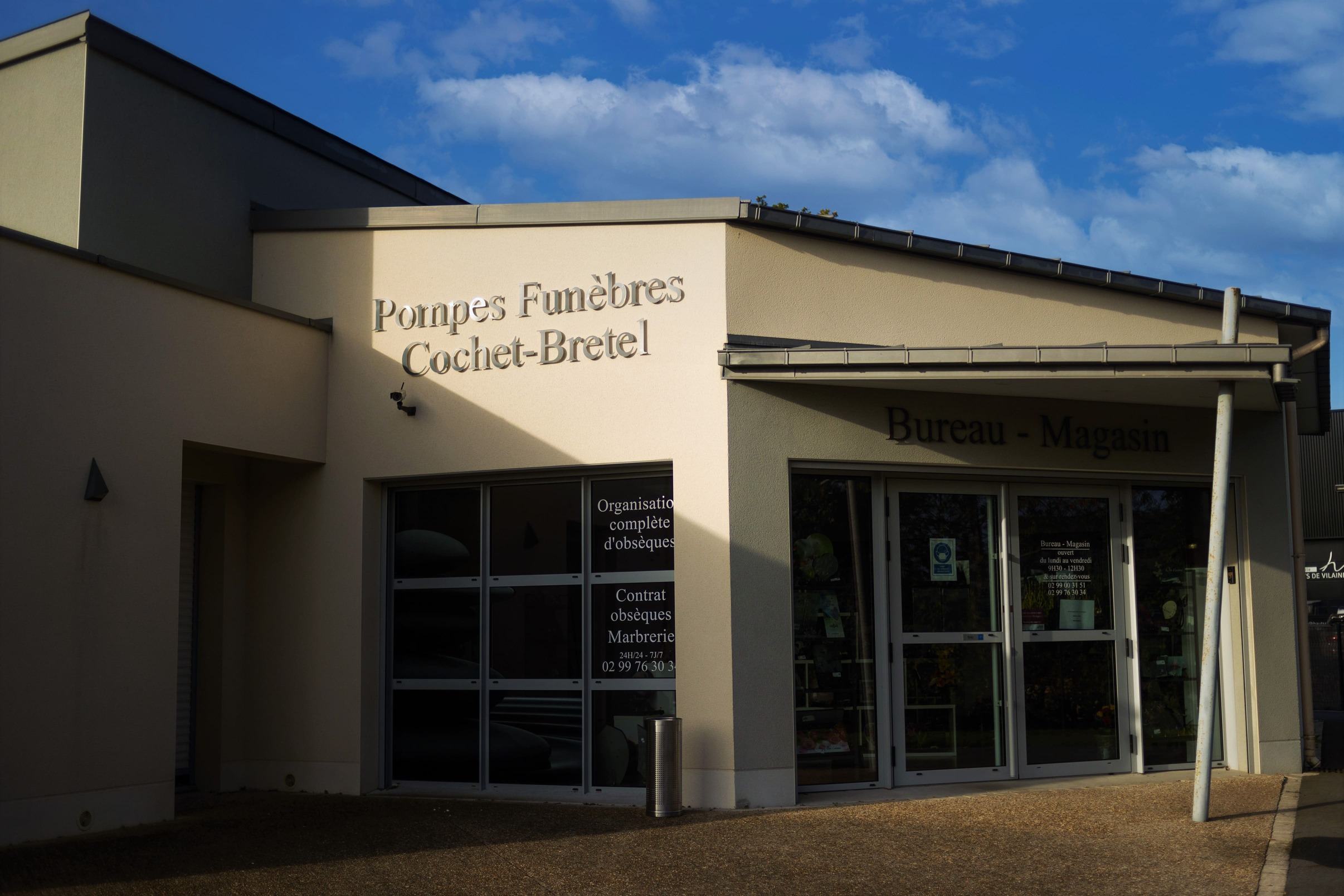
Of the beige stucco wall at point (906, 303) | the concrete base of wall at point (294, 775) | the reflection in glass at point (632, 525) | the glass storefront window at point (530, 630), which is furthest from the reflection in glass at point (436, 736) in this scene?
the beige stucco wall at point (906, 303)

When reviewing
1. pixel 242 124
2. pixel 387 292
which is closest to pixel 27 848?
pixel 387 292

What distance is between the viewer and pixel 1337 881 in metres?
6.51

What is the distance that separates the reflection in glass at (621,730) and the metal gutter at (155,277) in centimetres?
402

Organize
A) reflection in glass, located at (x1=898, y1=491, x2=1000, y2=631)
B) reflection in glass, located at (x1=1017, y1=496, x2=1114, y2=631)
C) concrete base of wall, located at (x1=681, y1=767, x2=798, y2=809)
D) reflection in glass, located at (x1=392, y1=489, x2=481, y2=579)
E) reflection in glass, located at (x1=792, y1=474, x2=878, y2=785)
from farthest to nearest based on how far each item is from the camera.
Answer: reflection in glass, located at (x1=1017, y1=496, x2=1114, y2=631), reflection in glass, located at (x1=392, y1=489, x2=481, y2=579), reflection in glass, located at (x1=898, y1=491, x2=1000, y2=631), reflection in glass, located at (x1=792, y1=474, x2=878, y2=785), concrete base of wall, located at (x1=681, y1=767, x2=798, y2=809)

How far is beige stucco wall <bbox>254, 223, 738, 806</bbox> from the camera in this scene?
943cm

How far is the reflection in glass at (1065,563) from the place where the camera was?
10562 millimetres

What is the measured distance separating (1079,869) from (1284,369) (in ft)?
12.5

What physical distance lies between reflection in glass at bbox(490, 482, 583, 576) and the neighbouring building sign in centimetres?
265

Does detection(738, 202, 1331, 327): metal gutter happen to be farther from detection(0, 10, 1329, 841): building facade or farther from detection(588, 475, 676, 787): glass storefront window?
detection(588, 475, 676, 787): glass storefront window

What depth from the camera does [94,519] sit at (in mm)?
8688

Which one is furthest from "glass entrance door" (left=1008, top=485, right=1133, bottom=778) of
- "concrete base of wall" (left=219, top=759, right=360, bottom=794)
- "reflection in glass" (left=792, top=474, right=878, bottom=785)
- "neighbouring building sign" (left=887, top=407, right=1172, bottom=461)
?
"concrete base of wall" (left=219, top=759, right=360, bottom=794)

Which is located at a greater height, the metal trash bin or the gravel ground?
the metal trash bin

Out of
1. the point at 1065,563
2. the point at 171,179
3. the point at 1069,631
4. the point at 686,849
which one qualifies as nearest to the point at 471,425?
the point at 171,179

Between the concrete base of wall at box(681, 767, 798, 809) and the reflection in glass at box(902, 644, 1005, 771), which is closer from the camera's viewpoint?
the concrete base of wall at box(681, 767, 798, 809)
